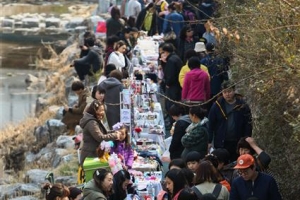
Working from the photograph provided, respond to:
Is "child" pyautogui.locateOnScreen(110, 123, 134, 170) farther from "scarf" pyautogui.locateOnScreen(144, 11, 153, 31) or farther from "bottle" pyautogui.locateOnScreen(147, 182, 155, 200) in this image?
"scarf" pyautogui.locateOnScreen(144, 11, 153, 31)

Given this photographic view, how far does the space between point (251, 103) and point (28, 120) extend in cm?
1452

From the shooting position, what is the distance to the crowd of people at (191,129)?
955 centimetres

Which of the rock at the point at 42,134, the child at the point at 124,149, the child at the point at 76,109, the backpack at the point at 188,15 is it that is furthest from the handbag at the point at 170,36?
the child at the point at 124,149

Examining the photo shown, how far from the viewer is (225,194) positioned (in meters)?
9.61

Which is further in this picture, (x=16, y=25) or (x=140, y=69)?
(x=16, y=25)

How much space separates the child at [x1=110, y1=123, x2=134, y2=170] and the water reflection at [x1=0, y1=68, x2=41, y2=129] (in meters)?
14.2

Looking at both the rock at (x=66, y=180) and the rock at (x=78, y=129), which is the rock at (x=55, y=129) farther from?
the rock at (x=66, y=180)

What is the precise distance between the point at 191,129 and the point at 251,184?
2557 mm

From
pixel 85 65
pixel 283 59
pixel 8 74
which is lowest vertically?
pixel 8 74

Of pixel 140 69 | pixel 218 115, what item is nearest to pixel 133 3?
pixel 140 69

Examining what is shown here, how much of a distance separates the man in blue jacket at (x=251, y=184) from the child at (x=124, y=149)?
315 centimetres

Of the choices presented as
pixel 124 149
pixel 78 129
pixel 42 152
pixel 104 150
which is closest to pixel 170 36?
pixel 78 129

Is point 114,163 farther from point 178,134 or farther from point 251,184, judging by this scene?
point 251,184

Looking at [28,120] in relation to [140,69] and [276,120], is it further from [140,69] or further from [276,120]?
[276,120]
